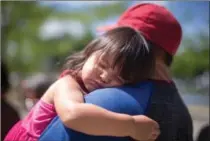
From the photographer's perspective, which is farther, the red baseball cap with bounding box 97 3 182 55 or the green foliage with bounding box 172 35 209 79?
the green foliage with bounding box 172 35 209 79

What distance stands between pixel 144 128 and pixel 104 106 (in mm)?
142

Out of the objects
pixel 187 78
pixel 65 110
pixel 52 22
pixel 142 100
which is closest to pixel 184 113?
pixel 142 100

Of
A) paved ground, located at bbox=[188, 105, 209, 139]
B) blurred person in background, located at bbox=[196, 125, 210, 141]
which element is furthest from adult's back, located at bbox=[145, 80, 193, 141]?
paved ground, located at bbox=[188, 105, 209, 139]

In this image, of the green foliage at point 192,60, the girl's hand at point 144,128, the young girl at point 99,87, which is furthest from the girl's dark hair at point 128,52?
the green foliage at point 192,60

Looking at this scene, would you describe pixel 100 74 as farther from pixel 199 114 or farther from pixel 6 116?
pixel 199 114

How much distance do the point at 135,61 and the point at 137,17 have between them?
272mm

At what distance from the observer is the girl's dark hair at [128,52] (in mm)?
1380

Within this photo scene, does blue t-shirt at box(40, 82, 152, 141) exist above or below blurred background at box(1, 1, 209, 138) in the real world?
above

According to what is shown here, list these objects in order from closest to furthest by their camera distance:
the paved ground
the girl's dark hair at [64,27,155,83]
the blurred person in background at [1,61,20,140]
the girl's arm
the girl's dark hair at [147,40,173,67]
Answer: the girl's arm → the girl's dark hair at [64,27,155,83] → the girl's dark hair at [147,40,173,67] → the blurred person in background at [1,61,20,140] → the paved ground

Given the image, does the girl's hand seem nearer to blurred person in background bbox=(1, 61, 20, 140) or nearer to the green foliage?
blurred person in background bbox=(1, 61, 20, 140)

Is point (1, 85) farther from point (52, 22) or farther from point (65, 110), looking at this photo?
point (52, 22)

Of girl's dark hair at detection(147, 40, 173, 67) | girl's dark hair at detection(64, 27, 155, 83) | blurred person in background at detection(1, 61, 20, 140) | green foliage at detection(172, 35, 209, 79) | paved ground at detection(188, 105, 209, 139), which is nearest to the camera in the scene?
girl's dark hair at detection(64, 27, 155, 83)

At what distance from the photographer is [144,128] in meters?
1.32

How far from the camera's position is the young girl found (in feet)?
4.19
